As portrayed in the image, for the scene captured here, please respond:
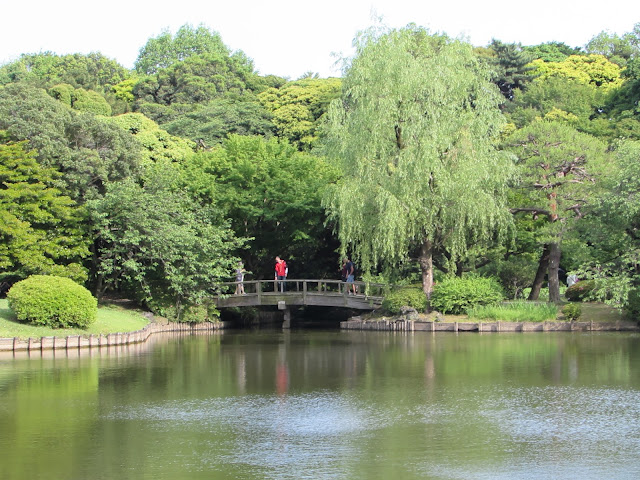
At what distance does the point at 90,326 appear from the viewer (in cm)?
2616

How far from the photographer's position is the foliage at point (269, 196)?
34.6 metres

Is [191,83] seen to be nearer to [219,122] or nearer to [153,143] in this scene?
[219,122]

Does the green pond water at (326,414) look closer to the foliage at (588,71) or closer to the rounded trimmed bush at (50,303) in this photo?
the rounded trimmed bush at (50,303)

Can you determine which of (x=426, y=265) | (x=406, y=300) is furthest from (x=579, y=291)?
(x=406, y=300)

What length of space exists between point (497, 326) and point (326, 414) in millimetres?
16807

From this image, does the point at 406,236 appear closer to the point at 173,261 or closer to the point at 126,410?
the point at 173,261

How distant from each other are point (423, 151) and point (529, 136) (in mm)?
5918

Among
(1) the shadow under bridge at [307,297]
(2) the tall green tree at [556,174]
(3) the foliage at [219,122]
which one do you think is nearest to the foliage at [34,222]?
(1) the shadow under bridge at [307,297]

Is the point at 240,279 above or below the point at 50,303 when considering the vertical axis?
above

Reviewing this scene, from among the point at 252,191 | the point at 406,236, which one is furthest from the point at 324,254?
the point at 406,236

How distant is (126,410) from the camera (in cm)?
1481

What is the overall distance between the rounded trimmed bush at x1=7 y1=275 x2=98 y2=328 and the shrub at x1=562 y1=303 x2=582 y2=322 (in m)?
16.6

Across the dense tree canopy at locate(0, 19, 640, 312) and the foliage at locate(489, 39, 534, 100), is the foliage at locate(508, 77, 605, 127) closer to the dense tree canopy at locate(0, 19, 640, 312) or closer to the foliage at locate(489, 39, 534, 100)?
the foliage at locate(489, 39, 534, 100)

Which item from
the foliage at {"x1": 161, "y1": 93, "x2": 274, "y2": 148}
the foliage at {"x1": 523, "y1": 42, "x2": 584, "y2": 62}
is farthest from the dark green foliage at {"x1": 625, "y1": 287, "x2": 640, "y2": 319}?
the foliage at {"x1": 523, "y1": 42, "x2": 584, "y2": 62}
